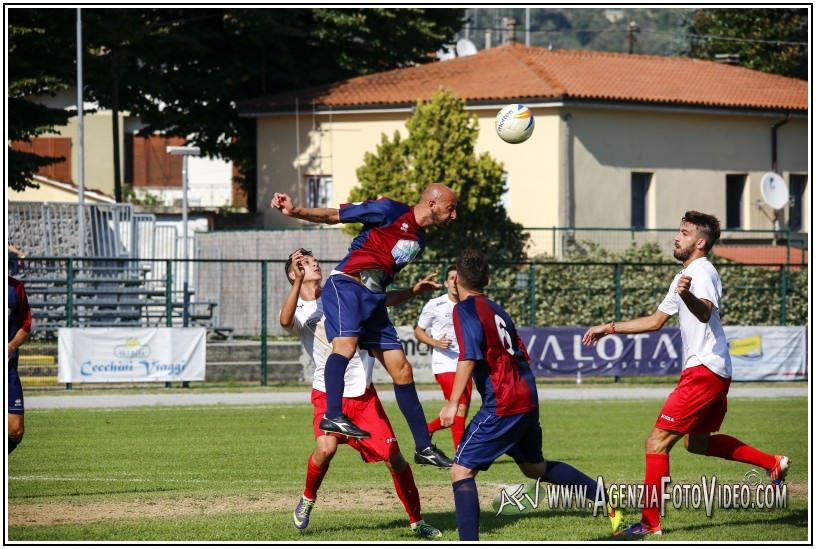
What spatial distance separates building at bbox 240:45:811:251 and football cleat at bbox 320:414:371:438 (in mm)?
24915

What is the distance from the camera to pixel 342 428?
9.41m

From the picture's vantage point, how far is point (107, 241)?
1315 inches

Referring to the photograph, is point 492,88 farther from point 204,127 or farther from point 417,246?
point 417,246

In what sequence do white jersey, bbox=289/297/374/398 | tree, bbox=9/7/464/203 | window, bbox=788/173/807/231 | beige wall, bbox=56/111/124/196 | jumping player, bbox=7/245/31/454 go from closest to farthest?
white jersey, bbox=289/297/374/398 < jumping player, bbox=7/245/31/454 < tree, bbox=9/7/464/203 < window, bbox=788/173/807/231 < beige wall, bbox=56/111/124/196

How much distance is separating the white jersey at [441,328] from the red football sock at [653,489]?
521 cm

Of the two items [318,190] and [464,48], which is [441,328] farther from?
[464,48]

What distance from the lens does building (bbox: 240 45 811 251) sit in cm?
3584

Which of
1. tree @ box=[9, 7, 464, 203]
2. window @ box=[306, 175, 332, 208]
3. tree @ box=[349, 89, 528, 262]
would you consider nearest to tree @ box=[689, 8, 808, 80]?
tree @ box=[9, 7, 464, 203]

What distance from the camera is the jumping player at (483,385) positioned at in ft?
27.4

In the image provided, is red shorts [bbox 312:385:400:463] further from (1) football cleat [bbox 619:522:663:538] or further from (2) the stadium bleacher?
(2) the stadium bleacher

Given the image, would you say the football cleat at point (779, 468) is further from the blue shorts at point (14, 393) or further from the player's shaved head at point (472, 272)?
the blue shorts at point (14, 393)

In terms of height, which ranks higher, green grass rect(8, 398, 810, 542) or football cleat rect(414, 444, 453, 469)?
football cleat rect(414, 444, 453, 469)

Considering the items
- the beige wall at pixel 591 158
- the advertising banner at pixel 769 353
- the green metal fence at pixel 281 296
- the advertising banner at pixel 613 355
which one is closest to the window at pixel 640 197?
the beige wall at pixel 591 158

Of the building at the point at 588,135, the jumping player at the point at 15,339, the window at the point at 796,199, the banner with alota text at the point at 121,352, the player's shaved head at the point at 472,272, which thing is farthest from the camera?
the window at the point at 796,199
